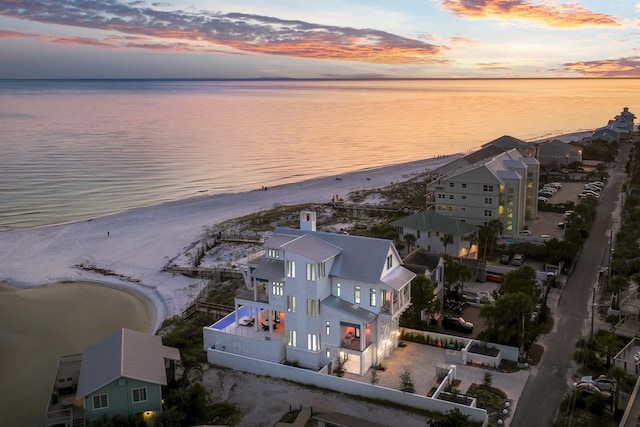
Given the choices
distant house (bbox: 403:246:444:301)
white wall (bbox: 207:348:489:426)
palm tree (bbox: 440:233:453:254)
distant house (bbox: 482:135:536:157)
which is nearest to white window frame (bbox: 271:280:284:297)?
white wall (bbox: 207:348:489:426)

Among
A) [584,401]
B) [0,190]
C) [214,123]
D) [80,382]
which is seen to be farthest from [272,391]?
[214,123]

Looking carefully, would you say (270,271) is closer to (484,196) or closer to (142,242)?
(484,196)

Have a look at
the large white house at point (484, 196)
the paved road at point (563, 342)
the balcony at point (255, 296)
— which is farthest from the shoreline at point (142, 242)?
the paved road at point (563, 342)

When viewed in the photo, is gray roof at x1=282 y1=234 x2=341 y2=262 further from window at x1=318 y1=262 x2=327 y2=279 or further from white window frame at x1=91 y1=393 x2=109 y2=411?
white window frame at x1=91 y1=393 x2=109 y2=411

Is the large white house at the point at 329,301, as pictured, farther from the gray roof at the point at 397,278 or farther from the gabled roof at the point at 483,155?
the gabled roof at the point at 483,155

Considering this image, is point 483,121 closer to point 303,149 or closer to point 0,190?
point 303,149
